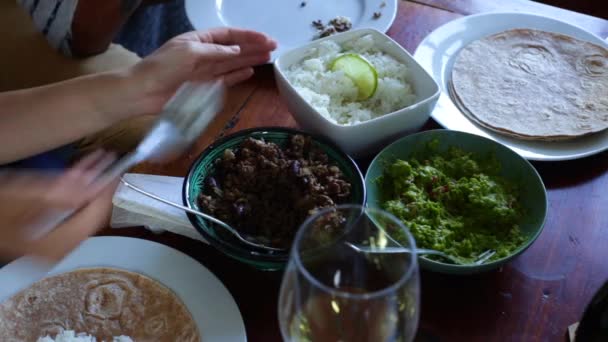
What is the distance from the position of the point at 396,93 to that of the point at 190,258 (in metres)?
0.60

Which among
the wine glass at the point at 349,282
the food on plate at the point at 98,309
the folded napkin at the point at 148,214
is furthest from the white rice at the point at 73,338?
the wine glass at the point at 349,282

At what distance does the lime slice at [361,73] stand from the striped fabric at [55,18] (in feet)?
2.92

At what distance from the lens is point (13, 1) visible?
1954mm

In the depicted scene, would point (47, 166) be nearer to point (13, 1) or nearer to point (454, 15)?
point (13, 1)

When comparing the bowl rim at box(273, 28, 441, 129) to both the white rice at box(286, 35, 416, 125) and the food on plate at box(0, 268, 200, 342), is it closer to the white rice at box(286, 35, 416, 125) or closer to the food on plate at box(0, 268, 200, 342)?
the white rice at box(286, 35, 416, 125)

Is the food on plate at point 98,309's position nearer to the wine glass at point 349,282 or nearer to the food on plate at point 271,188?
the food on plate at point 271,188

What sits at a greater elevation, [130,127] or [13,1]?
[13,1]

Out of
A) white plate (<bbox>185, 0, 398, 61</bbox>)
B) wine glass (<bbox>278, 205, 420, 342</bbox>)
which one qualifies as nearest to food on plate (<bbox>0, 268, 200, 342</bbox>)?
wine glass (<bbox>278, 205, 420, 342</bbox>)

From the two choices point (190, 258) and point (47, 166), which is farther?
point (47, 166)

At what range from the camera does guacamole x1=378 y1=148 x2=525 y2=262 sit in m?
1.05

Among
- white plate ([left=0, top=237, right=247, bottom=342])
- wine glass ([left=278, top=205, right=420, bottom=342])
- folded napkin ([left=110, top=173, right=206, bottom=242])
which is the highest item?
wine glass ([left=278, top=205, right=420, bottom=342])

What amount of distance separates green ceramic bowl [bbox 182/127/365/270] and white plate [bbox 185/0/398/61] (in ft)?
1.68

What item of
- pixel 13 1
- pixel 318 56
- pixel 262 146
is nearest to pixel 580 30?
pixel 318 56

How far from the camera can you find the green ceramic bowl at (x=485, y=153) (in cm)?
110
